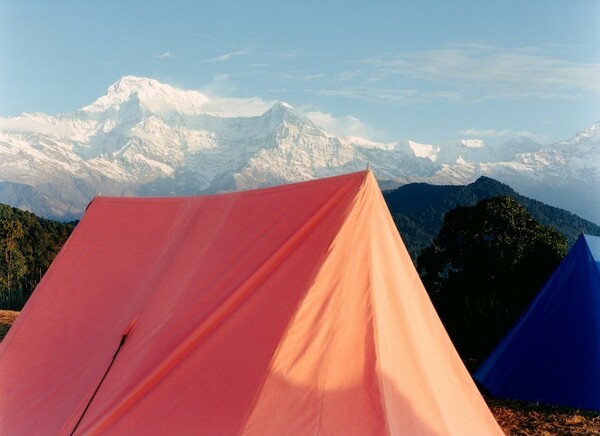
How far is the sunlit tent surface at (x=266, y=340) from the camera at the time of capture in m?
5.53

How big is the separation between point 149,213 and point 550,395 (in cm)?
602

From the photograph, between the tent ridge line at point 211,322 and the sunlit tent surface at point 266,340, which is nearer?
the sunlit tent surface at point 266,340

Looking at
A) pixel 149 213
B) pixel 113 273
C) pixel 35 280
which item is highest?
pixel 149 213

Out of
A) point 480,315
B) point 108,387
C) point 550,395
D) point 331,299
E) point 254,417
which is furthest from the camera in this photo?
point 480,315

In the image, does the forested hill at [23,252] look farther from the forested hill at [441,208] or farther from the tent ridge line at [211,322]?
the tent ridge line at [211,322]

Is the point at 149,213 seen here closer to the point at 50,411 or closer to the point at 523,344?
the point at 50,411

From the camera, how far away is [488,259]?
26812mm

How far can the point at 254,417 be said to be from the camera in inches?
212

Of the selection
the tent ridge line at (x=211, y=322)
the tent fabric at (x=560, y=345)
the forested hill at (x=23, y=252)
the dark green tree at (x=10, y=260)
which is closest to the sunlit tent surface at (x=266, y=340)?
the tent ridge line at (x=211, y=322)

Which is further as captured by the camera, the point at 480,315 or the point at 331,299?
the point at 480,315

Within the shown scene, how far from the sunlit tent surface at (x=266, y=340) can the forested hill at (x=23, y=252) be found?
5268 cm

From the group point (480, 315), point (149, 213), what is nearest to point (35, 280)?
point (480, 315)

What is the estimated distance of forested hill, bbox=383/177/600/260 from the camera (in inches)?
3674

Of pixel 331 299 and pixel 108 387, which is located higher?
pixel 331 299
